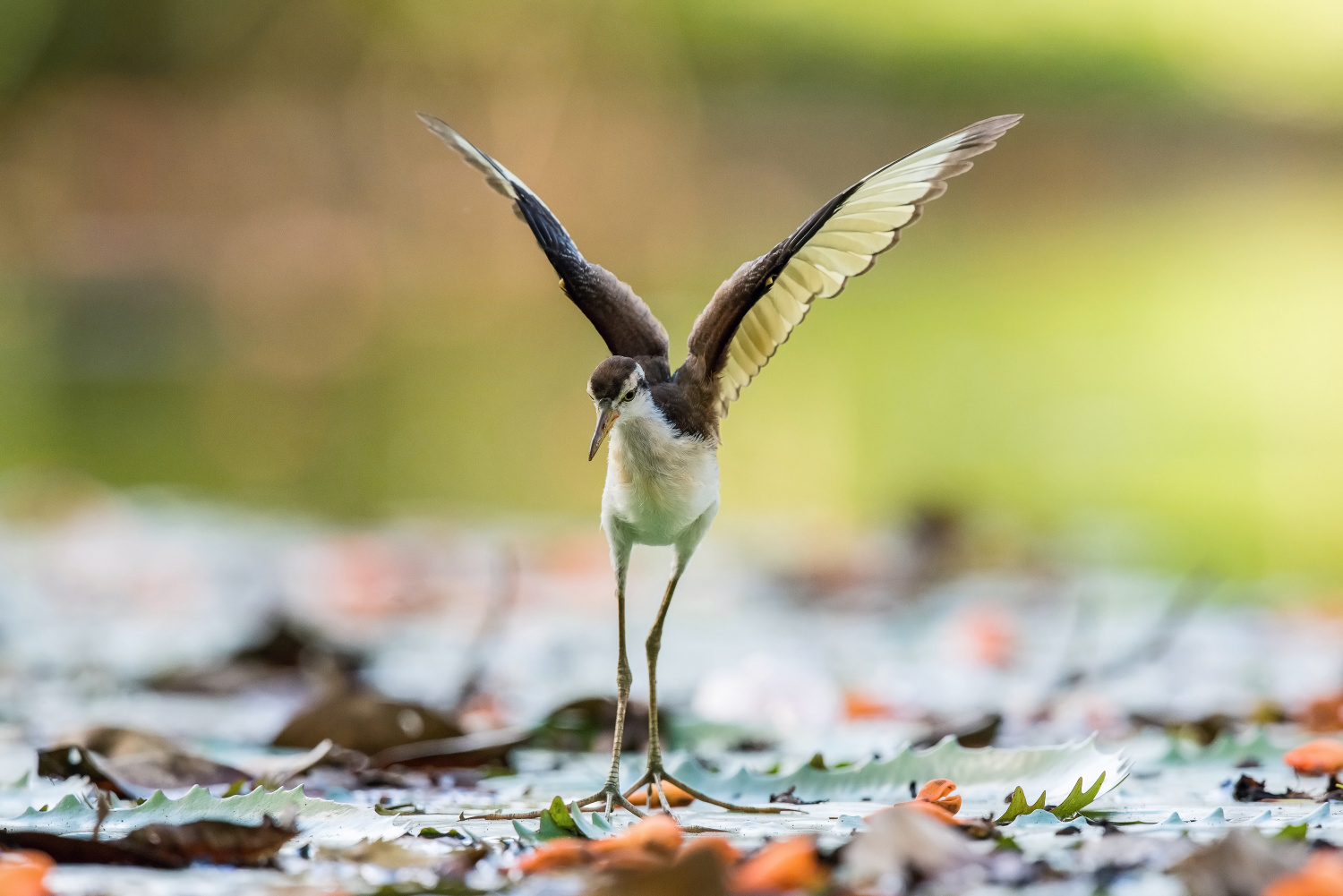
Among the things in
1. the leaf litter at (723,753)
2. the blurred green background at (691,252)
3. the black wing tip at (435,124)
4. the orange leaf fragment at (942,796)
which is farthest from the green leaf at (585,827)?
the blurred green background at (691,252)

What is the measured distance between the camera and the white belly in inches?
76.3

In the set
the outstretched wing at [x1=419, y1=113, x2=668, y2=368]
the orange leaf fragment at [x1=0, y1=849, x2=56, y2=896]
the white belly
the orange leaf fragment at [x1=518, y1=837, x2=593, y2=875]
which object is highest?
the outstretched wing at [x1=419, y1=113, x2=668, y2=368]

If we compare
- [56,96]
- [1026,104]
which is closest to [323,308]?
[56,96]

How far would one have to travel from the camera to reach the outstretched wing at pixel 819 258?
1872 mm

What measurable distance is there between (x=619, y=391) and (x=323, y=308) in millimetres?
17116

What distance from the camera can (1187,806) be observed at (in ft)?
6.86

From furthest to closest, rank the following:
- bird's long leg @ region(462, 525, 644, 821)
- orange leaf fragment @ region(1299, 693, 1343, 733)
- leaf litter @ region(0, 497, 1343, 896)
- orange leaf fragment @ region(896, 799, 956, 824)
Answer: orange leaf fragment @ region(1299, 693, 1343, 733), bird's long leg @ region(462, 525, 644, 821), orange leaf fragment @ region(896, 799, 956, 824), leaf litter @ region(0, 497, 1343, 896)

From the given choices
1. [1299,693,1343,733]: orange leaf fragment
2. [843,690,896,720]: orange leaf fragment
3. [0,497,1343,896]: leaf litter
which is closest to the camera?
[0,497,1343,896]: leaf litter

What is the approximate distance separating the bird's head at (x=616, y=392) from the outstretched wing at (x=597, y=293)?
0.35 ft

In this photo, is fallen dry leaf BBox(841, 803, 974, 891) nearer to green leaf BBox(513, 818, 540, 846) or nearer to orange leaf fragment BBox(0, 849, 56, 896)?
green leaf BBox(513, 818, 540, 846)

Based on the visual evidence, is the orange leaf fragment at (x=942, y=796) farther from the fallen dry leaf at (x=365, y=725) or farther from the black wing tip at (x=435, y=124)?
the black wing tip at (x=435, y=124)

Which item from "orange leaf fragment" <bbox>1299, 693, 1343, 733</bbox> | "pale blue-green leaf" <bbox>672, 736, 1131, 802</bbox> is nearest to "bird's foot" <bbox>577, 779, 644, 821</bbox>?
"pale blue-green leaf" <bbox>672, 736, 1131, 802</bbox>

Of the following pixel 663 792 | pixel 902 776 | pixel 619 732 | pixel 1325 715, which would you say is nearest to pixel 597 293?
pixel 619 732

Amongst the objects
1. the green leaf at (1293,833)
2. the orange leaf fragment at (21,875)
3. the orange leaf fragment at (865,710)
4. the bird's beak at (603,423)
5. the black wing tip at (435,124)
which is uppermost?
the black wing tip at (435,124)
